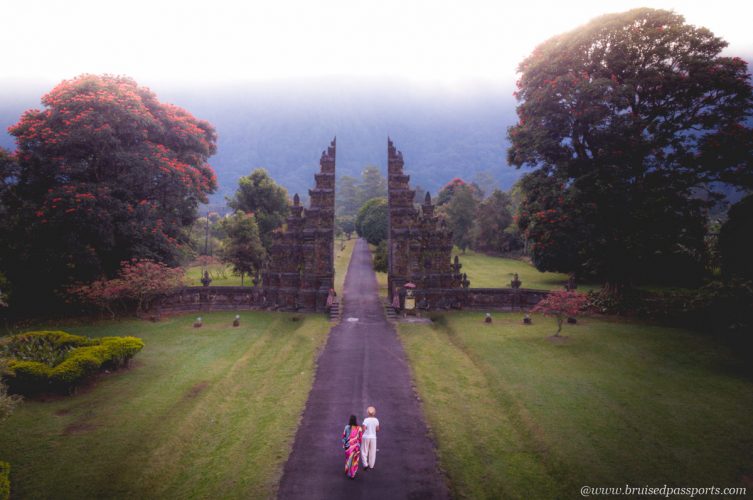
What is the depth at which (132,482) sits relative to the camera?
Answer: 10953 millimetres

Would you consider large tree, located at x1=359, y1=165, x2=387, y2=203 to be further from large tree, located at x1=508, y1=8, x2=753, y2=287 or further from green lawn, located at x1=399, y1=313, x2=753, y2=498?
green lawn, located at x1=399, y1=313, x2=753, y2=498

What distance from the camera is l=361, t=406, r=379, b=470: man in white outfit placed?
1120cm

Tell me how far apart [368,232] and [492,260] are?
2129 cm

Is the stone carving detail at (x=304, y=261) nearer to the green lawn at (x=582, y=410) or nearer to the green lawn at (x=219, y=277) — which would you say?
→ the green lawn at (x=582, y=410)

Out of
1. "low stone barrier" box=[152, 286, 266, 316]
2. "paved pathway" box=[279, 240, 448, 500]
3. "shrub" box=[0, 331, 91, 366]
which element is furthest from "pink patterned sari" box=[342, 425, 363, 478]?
"low stone barrier" box=[152, 286, 266, 316]

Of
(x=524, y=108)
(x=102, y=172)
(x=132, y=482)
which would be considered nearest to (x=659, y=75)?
(x=524, y=108)

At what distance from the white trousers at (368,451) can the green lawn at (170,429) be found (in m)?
2.50

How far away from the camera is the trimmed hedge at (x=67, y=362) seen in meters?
15.6

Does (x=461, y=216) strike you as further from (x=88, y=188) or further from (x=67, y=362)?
(x=67, y=362)

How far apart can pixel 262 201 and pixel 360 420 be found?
126 ft

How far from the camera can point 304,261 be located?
31.0 metres

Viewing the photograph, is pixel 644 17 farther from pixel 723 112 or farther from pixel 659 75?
pixel 723 112

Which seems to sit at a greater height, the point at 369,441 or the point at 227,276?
the point at 227,276

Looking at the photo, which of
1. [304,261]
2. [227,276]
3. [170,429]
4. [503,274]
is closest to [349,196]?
[227,276]
